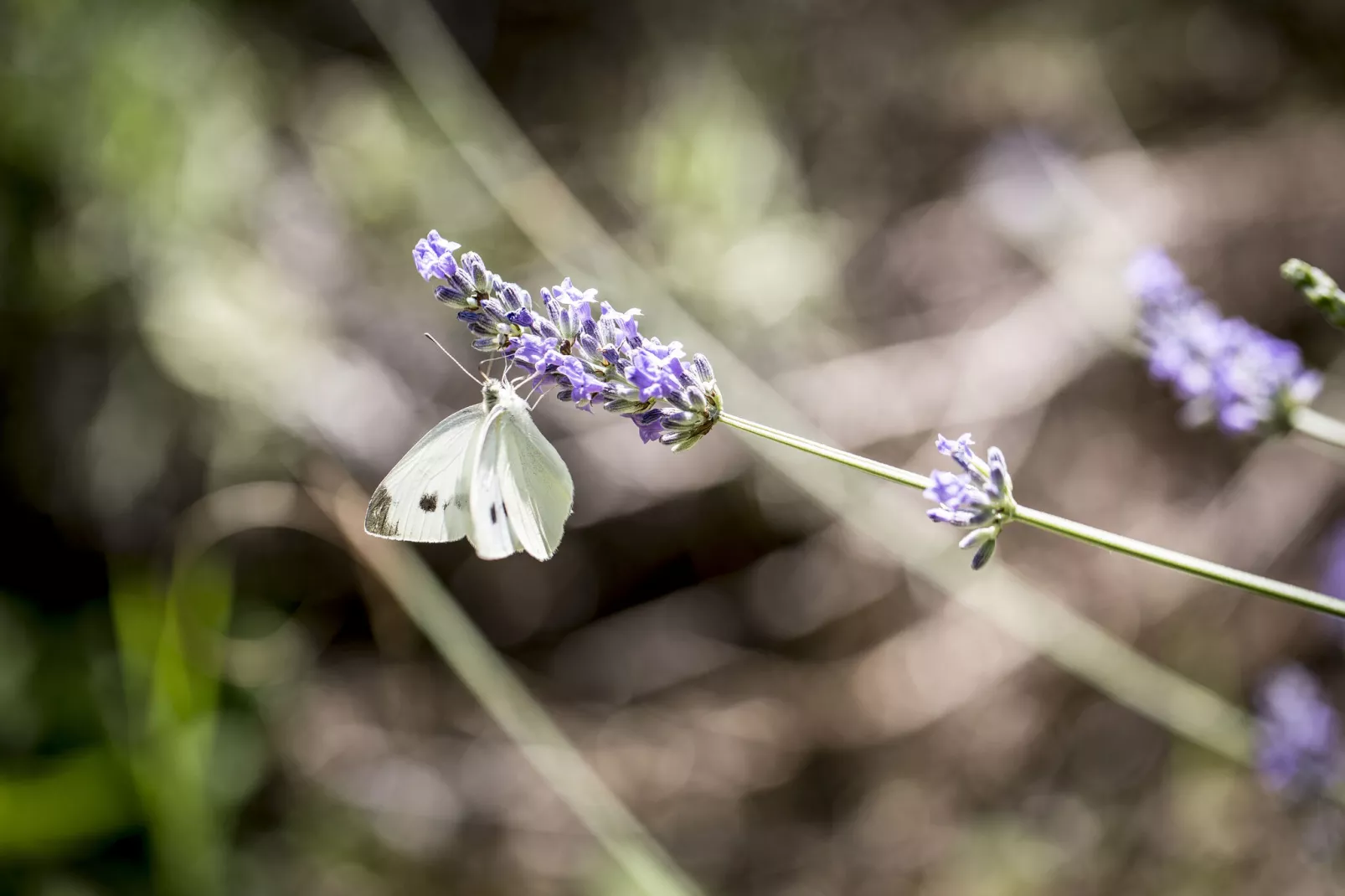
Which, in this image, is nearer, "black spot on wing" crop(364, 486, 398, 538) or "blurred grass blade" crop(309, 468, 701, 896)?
"black spot on wing" crop(364, 486, 398, 538)

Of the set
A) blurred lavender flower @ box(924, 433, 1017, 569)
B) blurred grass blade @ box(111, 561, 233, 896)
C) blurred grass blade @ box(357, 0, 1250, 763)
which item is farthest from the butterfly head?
blurred grass blade @ box(111, 561, 233, 896)

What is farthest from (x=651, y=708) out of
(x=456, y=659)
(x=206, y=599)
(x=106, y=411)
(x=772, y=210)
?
(x=106, y=411)

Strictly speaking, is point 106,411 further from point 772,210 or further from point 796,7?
point 796,7

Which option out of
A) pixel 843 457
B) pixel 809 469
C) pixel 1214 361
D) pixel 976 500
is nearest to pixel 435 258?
pixel 843 457

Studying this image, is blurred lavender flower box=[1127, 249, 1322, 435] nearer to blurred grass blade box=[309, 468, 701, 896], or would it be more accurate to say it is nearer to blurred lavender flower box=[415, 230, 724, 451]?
blurred lavender flower box=[415, 230, 724, 451]

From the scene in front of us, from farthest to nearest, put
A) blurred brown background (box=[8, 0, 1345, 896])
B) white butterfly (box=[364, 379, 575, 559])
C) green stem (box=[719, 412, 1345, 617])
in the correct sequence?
blurred brown background (box=[8, 0, 1345, 896]) < white butterfly (box=[364, 379, 575, 559]) < green stem (box=[719, 412, 1345, 617])

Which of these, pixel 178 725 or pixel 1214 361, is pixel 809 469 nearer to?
pixel 1214 361

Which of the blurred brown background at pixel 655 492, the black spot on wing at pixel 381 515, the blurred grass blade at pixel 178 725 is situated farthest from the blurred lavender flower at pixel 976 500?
the blurred grass blade at pixel 178 725
